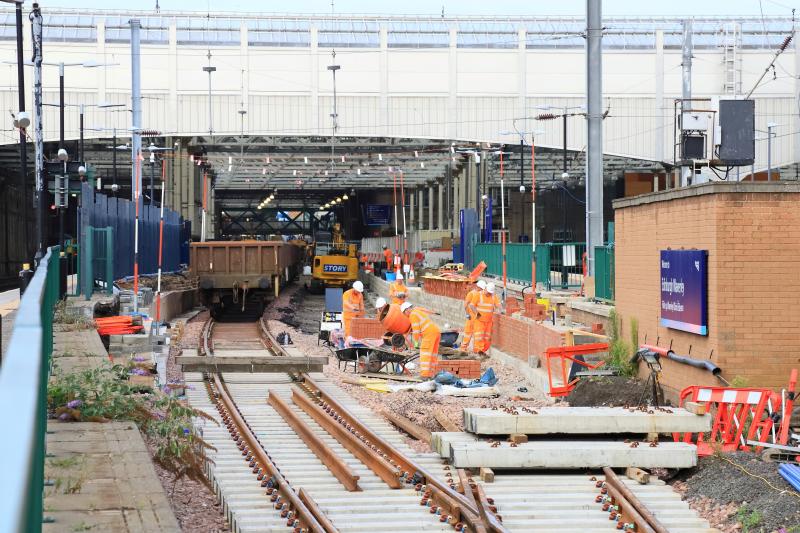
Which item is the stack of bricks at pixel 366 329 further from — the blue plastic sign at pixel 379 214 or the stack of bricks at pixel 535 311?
the blue plastic sign at pixel 379 214

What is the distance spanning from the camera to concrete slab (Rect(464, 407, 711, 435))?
39.9 feet

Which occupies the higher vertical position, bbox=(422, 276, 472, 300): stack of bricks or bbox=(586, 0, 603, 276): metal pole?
bbox=(586, 0, 603, 276): metal pole

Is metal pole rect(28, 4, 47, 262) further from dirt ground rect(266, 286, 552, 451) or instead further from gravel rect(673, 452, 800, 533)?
gravel rect(673, 452, 800, 533)

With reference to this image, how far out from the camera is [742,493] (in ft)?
33.1

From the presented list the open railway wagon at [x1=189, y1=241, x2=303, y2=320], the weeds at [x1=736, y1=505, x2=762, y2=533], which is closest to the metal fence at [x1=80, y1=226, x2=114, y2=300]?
the open railway wagon at [x1=189, y1=241, x2=303, y2=320]

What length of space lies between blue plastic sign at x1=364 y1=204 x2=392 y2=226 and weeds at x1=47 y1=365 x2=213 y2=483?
82.6 metres

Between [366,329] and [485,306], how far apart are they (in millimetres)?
3539

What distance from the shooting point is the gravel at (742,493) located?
9227mm

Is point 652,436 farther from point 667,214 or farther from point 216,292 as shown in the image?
point 216,292

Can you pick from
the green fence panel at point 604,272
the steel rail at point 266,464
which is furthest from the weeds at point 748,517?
the green fence panel at point 604,272

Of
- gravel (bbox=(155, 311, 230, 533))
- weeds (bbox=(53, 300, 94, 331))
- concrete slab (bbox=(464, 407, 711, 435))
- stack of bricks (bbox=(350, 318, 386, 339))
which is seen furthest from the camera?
stack of bricks (bbox=(350, 318, 386, 339))

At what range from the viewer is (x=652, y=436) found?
12.1m

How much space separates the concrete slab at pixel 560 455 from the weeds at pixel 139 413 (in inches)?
105

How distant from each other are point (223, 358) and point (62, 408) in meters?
11.6
